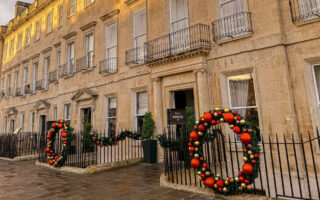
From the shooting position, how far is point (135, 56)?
11.4 m

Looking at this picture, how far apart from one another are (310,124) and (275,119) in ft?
3.10

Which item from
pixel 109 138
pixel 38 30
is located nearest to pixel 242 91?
pixel 109 138

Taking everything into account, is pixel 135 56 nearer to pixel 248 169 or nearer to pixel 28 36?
pixel 248 169

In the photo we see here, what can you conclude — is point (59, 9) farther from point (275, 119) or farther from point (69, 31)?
point (275, 119)

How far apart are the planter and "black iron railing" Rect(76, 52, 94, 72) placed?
7302mm

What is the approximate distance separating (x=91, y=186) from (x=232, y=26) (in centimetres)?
743

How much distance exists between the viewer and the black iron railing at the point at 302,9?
22.1ft

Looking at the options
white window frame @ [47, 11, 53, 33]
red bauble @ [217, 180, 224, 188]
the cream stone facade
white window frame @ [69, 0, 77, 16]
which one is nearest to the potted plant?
the cream stone facade

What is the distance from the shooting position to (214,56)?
8383 mm

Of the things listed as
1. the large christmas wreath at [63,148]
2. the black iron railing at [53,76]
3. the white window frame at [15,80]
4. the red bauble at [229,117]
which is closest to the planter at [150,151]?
the large christmas wreath at [63,148]

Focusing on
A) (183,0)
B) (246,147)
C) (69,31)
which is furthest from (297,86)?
(69,31)

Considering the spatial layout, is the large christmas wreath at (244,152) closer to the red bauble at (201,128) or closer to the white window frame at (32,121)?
the red bauble at (201,128)

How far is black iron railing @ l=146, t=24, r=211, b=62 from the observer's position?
8641mm

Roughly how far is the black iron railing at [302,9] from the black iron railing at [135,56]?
259 inches
